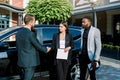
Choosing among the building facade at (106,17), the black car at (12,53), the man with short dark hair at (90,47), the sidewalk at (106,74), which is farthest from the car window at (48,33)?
the building facade at (106,17)

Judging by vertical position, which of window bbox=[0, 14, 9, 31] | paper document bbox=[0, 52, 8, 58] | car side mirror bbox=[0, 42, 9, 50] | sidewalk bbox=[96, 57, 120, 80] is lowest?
sidewalk bbox=[96, 57, 120, 80]

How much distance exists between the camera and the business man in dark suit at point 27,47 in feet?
18.9

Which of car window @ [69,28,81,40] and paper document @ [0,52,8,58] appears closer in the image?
paper document @ [0,52,8,58]

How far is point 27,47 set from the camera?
226 inches

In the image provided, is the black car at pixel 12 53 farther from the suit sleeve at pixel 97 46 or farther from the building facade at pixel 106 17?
the building facade at pixel 106 17

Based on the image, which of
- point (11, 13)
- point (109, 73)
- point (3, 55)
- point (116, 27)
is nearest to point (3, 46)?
point (3, 55)

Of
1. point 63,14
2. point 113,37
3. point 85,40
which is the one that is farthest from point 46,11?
point 85,40

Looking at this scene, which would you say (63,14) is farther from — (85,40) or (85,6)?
(85,40)

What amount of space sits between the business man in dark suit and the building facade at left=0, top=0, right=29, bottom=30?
18.2 m

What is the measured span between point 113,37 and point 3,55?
43.4 feet

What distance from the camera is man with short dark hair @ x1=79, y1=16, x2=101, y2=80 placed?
6.16 metres

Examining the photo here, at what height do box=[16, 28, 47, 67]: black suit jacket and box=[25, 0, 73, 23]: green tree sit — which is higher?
box=[25, 0, 73, 23]: green tree

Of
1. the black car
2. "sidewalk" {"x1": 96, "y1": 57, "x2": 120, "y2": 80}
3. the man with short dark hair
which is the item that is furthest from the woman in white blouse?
"sidewalk" {"x1": 96, "y1": 57, "x2": 120, "y2": 80}

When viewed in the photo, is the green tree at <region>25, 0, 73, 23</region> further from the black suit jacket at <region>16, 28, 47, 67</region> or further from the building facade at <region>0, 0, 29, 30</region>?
the black suit jacket at <region>16, 28, 47, 67</region>
